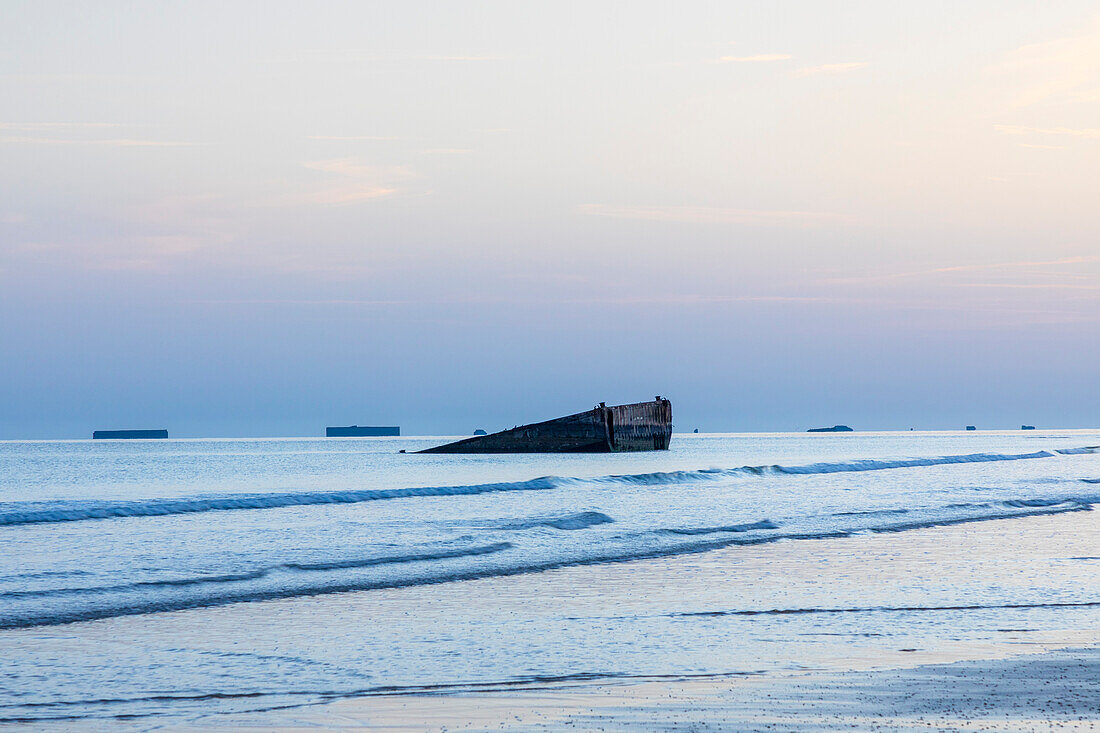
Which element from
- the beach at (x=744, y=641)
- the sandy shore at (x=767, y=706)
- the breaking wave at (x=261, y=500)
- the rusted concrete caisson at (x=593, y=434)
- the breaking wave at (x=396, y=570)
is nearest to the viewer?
the sandy shore at (x=767, y=706)

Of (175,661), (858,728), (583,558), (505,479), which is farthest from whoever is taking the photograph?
(505,479)

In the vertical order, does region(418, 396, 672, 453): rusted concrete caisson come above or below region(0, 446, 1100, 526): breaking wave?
above

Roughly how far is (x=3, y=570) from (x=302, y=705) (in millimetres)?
10751

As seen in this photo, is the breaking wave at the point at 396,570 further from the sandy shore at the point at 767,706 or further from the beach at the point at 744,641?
the sandy shore at the point at 767,706

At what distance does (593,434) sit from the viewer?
90750mm

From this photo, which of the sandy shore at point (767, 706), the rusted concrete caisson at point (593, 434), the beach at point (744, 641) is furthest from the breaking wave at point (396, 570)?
the rusted concrete caisson at point (593, 434)

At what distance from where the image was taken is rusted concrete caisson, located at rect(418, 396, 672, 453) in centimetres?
9100

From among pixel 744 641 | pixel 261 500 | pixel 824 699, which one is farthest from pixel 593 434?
pixel 824 699

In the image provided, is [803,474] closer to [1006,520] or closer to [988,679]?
[1006,520]

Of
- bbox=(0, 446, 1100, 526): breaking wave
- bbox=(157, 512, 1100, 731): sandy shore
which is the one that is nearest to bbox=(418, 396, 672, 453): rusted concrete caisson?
bbox=(0, 446, 1100, 526): breaking wave

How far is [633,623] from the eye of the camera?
1135 centimetres

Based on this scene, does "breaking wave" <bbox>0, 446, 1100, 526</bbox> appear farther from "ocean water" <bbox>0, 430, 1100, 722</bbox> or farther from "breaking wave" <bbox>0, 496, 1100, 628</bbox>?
"breaking wave" <bbox>0, 496, 1100, 628</bbox>

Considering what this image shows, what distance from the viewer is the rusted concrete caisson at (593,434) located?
299 feet

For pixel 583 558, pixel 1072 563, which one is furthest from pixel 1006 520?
pixel 583 558
